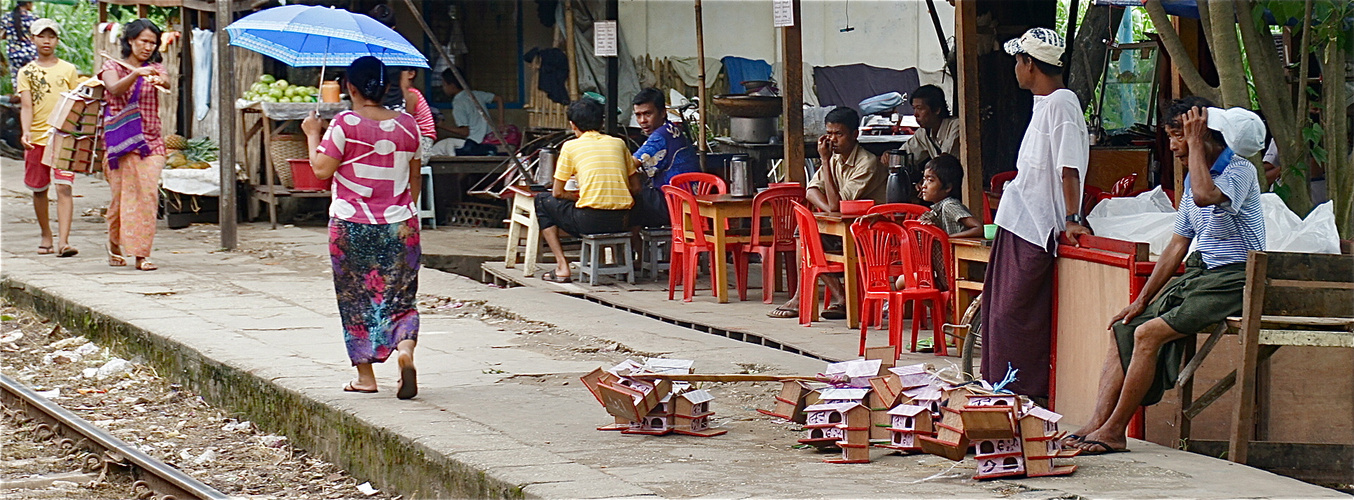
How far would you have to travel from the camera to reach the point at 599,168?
994cm

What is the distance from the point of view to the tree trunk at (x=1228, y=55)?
5922mm

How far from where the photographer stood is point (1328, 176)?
6395mm

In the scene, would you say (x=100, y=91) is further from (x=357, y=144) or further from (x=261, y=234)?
(x=357, y=144)

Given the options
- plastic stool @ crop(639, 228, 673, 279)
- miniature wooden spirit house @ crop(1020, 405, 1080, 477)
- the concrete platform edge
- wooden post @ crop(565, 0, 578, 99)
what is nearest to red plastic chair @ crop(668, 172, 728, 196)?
plastic stool @ crop(639, 228, 673, 279)

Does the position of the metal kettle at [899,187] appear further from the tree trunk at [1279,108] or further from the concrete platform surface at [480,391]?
the tree trunk at [1279,108]

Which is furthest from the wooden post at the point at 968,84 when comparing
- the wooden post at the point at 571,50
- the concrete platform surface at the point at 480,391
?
the wooden post at the point at 571,50

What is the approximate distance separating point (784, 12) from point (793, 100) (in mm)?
536

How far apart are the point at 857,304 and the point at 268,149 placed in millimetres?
7014

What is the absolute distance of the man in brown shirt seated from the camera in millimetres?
8680

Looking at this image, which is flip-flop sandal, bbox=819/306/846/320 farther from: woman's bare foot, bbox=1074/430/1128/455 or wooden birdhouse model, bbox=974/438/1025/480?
wooden birdhouse model, bbox=974/438/1025/480

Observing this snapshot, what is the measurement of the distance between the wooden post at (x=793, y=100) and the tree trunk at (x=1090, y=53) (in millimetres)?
4364

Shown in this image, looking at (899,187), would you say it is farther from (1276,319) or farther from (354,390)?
(1276,319)

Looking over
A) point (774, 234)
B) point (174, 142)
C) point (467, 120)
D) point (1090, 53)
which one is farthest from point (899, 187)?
point (174, 142)

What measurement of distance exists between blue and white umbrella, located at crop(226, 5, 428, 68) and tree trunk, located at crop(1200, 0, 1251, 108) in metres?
5.57
